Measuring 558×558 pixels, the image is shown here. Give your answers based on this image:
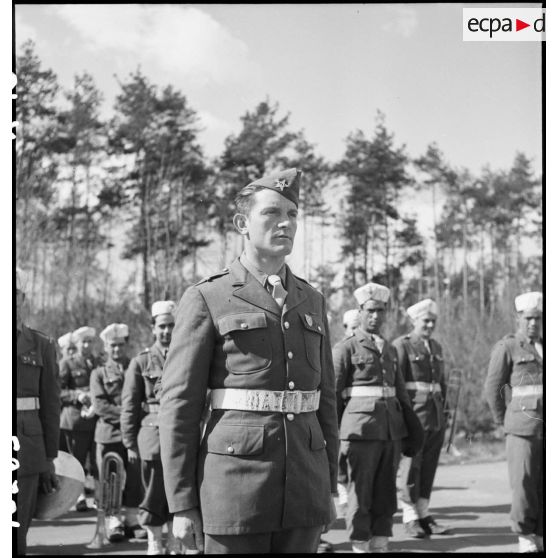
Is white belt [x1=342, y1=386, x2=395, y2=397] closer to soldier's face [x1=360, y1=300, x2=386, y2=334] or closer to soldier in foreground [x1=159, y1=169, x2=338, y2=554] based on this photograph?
soldier's face [x1=360, y1=300, x2=386, y2=334]

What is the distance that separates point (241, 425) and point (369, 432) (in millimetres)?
3977

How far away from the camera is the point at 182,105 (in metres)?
19.1

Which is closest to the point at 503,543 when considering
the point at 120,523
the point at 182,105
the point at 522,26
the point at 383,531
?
the point at 383,531

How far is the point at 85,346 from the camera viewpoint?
1115 centimetres

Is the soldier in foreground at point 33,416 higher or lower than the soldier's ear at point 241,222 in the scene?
lower

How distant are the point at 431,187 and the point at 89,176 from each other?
846 cm

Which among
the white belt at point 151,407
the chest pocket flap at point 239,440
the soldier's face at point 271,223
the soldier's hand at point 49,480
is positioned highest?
the soldier's face at point 271,223

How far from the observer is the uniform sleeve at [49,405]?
→ 5531 mm

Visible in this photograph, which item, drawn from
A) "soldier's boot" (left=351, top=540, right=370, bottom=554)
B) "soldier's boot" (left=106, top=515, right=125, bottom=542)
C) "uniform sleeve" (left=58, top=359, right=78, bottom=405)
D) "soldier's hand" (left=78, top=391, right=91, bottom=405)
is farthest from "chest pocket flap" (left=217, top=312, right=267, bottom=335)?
"uniform sleeve" (left=58, top=359, right=78, bottom=405)

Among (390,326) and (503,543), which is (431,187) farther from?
(503,543)

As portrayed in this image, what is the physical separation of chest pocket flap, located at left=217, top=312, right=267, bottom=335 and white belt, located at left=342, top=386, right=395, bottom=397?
13.3 feet

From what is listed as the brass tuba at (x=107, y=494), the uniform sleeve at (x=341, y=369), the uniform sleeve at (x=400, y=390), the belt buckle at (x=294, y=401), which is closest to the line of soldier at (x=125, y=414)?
the brass tuba at (x=107, y=494)

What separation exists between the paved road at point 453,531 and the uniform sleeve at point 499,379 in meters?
1.25

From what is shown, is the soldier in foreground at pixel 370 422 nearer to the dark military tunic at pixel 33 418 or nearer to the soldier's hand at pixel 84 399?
the dark military tunic at pixel 33 418
